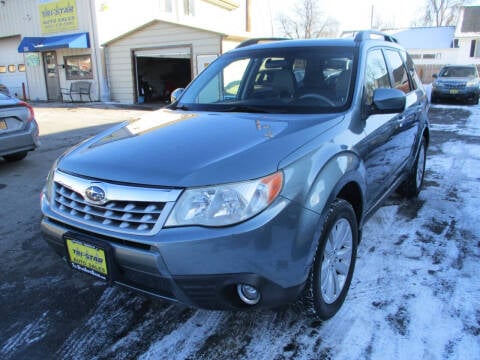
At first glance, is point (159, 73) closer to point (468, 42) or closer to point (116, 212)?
point (116, 212)

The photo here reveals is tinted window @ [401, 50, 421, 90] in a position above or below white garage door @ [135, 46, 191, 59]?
below

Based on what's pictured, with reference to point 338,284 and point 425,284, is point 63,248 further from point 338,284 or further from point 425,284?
point 425,284

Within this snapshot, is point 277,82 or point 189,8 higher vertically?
point 189,8

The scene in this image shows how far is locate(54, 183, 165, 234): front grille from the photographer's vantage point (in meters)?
1.91

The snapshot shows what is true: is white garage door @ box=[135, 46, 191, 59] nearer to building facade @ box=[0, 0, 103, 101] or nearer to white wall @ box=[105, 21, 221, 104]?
white wall @ box=[105, 21, 221, 104]

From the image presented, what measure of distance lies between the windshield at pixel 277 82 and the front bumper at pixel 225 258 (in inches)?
44.5

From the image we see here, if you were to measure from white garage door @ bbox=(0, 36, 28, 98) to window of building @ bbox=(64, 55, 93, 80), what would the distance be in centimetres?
369

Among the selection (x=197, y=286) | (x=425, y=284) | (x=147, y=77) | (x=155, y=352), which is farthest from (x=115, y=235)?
(x=147, y=77)

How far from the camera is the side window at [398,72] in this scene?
3.71 m

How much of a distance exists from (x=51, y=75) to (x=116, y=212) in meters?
20.0

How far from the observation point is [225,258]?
184 centimetres

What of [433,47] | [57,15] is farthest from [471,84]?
[433,47]

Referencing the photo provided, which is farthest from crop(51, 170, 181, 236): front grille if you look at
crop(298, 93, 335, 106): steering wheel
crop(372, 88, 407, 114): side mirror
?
crop(372, 88, 407, 114): side mirror

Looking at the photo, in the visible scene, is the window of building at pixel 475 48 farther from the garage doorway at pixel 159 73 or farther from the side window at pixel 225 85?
the side window at pixel 225 85
